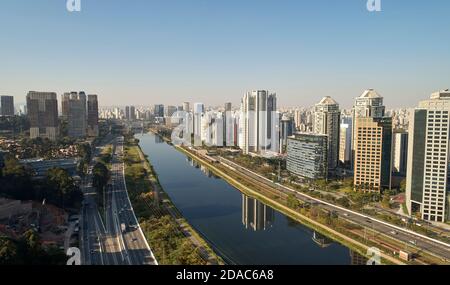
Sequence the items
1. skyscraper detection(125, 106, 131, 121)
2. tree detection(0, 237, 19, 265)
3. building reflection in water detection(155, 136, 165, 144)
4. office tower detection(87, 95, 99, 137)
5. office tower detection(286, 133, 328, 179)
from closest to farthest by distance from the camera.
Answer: tree detection(0, 237, 19, 265), office tower detection(286, 133, 328, 179), office tower detection(87, 95, 99, 137), building reflection in water detection(155, 136, 165, 144), skyscraper detection(125, 106, 131, 121)

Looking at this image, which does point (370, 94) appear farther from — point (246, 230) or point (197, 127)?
point (197, 127)

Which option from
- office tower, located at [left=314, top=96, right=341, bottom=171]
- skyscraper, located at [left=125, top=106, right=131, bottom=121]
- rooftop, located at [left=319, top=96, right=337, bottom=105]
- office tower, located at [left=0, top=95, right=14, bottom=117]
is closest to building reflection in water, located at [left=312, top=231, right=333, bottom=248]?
office tower, located at [left=314, top=96, right=341, bottom=171]

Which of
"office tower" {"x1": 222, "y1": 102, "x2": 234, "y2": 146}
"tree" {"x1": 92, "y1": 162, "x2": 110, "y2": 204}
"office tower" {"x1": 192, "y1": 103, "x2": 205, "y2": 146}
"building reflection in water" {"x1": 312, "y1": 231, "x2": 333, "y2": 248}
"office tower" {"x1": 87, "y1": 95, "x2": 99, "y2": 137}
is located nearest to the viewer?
"building reflection in water" {"x1": 312, "y1": 231, "x2": 333, "y2": 248}

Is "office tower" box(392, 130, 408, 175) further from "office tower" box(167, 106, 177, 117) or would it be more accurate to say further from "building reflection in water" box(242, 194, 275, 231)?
"office tower" box(167, 106, 177, 117)

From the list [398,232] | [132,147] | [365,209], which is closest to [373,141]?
[365,209]

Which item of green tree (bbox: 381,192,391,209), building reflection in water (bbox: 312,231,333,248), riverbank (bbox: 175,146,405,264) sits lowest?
building reflection in water (bbox: 312,231,333,248)

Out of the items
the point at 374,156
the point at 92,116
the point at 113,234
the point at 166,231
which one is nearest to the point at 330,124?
the point at 374,156

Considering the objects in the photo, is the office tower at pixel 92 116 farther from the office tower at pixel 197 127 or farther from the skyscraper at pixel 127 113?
the skyscraper at pixel 127 113
